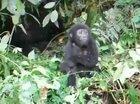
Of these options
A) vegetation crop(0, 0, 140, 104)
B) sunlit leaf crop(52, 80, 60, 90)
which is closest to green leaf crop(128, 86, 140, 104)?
vegetation crop(0, 0, 140, 104)

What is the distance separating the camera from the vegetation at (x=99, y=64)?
4.34 meters

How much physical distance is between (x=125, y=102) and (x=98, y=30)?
1.29 m

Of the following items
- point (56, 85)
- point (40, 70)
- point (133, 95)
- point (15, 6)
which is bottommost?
point (133, 95)

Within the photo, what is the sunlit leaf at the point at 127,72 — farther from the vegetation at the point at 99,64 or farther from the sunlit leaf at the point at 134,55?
the sunlit leaf at the point at 134,55

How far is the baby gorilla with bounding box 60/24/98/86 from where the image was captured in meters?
4.68

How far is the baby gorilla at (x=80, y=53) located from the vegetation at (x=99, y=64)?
104 millimetres

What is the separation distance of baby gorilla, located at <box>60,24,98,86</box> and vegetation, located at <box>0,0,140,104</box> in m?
0.10

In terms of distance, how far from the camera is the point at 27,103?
164 inches

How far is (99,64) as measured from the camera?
4863mm

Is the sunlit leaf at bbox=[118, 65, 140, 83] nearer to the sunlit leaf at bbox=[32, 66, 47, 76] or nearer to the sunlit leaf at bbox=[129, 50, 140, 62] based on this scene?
the sunlit leaf at bbox=[129, 50, 140, 62]

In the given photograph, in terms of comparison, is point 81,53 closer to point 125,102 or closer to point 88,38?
point 88,38

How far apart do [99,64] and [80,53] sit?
269 mm

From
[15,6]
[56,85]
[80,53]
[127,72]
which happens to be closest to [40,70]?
[56,85]

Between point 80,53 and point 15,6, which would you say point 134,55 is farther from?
point 15,6
